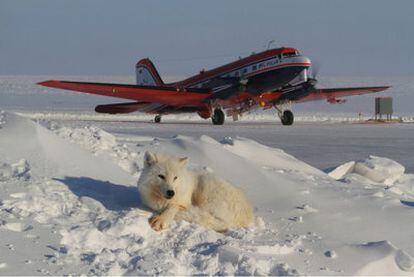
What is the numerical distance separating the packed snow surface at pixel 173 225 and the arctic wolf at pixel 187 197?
0.14 metres

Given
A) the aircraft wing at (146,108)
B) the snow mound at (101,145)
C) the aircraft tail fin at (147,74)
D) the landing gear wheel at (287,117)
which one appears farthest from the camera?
the aircraft tail fin at (147,74)

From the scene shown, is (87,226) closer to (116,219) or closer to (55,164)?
(116,219)

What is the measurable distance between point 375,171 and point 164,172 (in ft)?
16.7

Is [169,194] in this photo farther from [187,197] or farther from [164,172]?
[187,197]

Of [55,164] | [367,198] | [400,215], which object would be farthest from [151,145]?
[400,215]

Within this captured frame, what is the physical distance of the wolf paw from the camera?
16.8 feet

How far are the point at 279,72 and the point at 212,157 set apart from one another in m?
17.5

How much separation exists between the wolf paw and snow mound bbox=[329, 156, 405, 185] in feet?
15.8

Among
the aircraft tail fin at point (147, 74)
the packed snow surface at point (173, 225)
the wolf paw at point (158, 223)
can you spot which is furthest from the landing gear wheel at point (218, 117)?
the wolf paw at point (158, 223)

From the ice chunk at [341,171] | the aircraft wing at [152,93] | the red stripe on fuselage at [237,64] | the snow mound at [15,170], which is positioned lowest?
the ice chunk at [341,171]

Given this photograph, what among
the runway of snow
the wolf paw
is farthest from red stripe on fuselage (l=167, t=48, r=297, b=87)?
the wolf paw

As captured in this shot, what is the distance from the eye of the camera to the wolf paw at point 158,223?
5.12 metres

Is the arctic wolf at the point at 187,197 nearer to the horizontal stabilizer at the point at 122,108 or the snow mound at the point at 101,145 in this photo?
the snow mound at the point at 101,145

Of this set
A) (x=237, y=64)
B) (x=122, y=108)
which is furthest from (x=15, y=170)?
(x=122, y=108)
